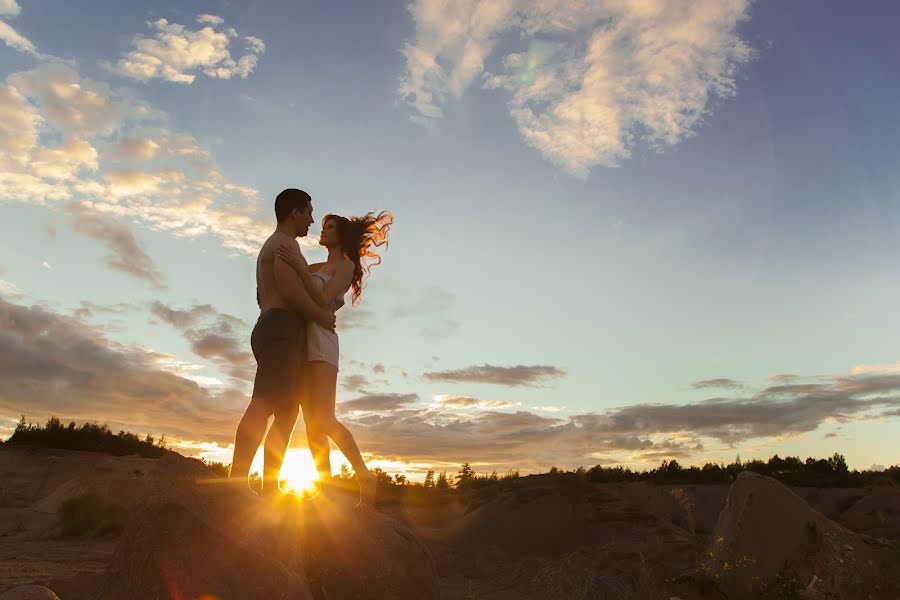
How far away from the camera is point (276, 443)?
15.0 ft

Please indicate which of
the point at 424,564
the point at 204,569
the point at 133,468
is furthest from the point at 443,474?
the point at 204,569

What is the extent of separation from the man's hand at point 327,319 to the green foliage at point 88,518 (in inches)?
386

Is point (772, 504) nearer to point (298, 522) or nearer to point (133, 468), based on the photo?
point (298, 522)

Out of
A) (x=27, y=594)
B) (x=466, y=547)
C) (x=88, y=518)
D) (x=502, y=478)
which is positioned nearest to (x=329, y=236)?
(x=27, y=594)

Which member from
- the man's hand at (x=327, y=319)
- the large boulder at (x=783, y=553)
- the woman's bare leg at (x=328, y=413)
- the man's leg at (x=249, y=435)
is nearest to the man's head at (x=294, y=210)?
the man's hand at (x=327, y=319)

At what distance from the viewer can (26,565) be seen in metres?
7.94

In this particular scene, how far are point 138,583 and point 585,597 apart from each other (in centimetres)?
461

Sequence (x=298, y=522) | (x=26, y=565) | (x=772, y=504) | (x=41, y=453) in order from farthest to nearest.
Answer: (x=41, y=453) < (x=26, y=565) < (x=772, y=504) < (x=298, y=522)

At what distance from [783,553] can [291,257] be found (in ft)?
20.2

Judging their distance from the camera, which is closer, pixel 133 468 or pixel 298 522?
pixel 298 522

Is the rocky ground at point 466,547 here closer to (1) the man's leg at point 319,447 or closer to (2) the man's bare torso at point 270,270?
(1) the man's leg at point 319,447

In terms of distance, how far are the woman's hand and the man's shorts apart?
1.06 feet

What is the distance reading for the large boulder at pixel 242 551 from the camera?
142 inches

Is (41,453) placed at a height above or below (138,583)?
above
